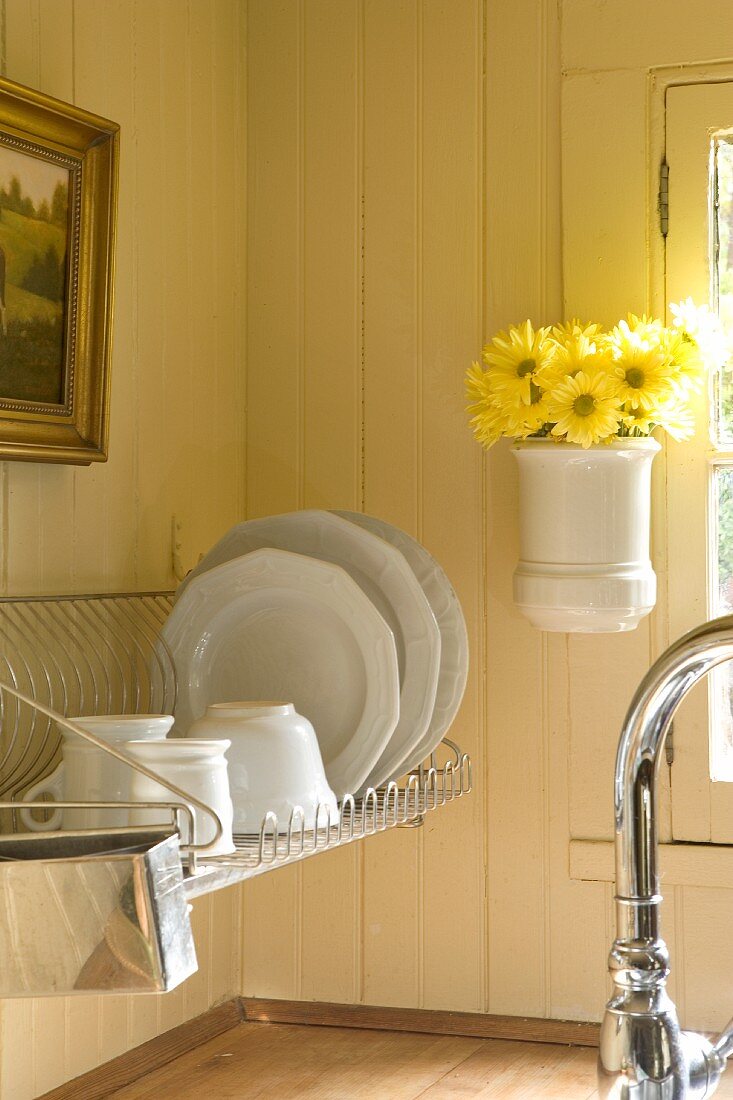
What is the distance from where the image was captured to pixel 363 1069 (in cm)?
138

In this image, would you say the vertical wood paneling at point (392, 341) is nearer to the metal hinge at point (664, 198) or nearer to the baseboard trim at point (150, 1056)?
the baseboard trim at point (150, 1056)

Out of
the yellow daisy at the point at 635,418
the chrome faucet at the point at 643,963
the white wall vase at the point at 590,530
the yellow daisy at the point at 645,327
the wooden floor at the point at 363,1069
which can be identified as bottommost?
the wooden floor at the point at 363,1069

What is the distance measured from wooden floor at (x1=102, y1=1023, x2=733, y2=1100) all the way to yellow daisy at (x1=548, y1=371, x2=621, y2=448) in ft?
2.07

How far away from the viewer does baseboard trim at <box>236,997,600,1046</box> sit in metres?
1.48

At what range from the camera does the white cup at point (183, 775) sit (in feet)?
3.14

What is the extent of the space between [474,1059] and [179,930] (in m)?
0.78

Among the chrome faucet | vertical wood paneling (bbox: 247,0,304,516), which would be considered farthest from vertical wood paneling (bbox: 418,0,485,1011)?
the chrome faucet

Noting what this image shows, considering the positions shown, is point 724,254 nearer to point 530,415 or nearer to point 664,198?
point 664,198

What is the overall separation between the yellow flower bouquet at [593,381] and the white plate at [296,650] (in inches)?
10.7

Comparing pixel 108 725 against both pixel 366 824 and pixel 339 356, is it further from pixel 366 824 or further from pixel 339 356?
pixel 339 356

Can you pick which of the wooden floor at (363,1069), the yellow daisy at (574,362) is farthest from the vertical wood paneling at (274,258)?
the wooden floor at (363,1069)

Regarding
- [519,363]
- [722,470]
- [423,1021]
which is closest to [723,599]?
[722,470]

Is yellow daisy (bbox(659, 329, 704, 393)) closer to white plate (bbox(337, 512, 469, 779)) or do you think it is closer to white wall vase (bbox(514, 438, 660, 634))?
white wall vase (bbox(514, 438, 660, 634))

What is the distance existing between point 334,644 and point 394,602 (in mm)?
74
